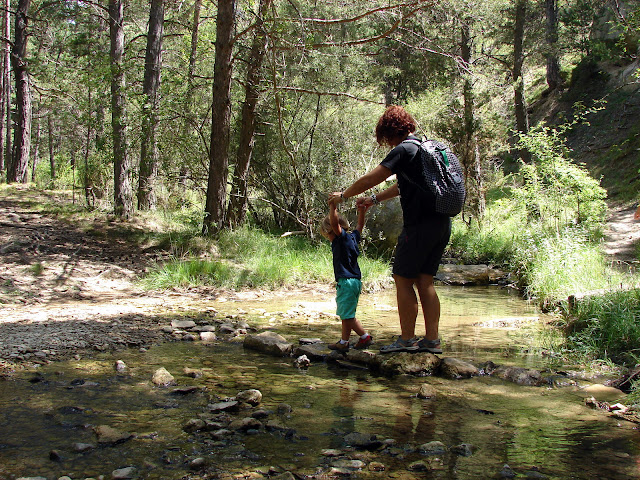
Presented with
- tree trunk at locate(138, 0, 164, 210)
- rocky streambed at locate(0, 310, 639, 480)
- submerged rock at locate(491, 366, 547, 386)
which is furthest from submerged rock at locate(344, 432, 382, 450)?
tree trunk at locate(138, 0, 164, 210)

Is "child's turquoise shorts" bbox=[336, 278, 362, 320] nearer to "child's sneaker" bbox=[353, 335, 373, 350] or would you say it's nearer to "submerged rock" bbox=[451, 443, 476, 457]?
"child's sneaker" bbox=[353, 335, 373, 350]

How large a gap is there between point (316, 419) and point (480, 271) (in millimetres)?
8374

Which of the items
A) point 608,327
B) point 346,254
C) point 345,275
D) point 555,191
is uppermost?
point 555,191

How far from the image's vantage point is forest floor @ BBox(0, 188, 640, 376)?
5023 mm

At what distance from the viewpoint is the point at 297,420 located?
132 inches

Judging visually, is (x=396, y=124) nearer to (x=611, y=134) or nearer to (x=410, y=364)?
(x=410, y=364)

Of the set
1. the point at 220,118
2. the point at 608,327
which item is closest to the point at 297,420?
the point at 608,327

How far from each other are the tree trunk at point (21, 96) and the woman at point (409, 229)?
14910 mm

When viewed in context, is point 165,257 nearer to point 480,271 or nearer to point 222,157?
point 222,157

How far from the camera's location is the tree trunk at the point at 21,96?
16.5 metres

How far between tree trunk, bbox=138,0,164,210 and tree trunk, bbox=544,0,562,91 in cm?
1376

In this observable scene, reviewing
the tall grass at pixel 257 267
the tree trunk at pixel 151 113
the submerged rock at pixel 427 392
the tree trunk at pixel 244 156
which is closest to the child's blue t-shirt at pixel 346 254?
the submerged rock at pixel 427 392

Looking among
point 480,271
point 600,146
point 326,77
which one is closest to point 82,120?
point 326,77

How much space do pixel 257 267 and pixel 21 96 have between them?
12533 millimetres
